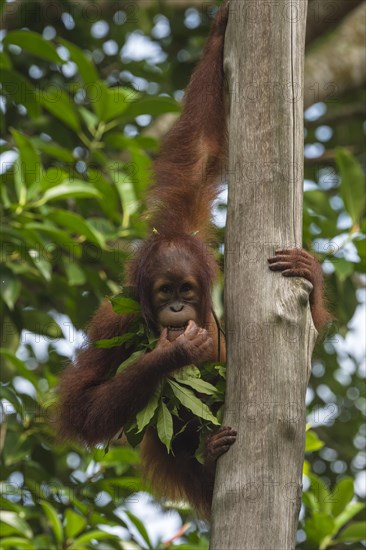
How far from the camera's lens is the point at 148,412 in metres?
3.25

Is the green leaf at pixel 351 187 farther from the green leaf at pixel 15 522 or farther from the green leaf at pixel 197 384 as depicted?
the green leaf at pixel 15 522

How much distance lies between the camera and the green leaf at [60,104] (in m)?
5.02

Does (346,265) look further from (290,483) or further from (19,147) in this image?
(290,483)

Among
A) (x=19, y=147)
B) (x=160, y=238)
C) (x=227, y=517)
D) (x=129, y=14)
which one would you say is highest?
(x=129, y=14)

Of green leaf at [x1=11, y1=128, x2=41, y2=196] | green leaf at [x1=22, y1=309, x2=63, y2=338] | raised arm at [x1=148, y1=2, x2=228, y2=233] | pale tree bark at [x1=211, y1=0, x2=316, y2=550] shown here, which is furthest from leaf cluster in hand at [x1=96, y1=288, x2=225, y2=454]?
green leaf at [x1=22, y1=309, x2=63, y2=338]

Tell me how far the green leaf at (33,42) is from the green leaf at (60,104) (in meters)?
0.19

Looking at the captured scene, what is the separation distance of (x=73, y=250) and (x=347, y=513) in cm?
201

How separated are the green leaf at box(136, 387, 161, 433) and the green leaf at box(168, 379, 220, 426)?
2.6 inches

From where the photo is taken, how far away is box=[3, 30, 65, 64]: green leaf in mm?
4910

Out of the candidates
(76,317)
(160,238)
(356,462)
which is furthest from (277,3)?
(356,462)

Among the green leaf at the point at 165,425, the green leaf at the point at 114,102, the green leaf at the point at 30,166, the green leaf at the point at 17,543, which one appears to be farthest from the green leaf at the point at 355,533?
the green leaf at the point at 114,102

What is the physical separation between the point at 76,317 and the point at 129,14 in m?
2.50

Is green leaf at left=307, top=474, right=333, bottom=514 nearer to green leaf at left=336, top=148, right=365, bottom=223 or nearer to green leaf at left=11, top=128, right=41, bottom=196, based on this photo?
green leaf at left=336, top=148, right=365, bottom=223

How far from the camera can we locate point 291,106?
303cm
